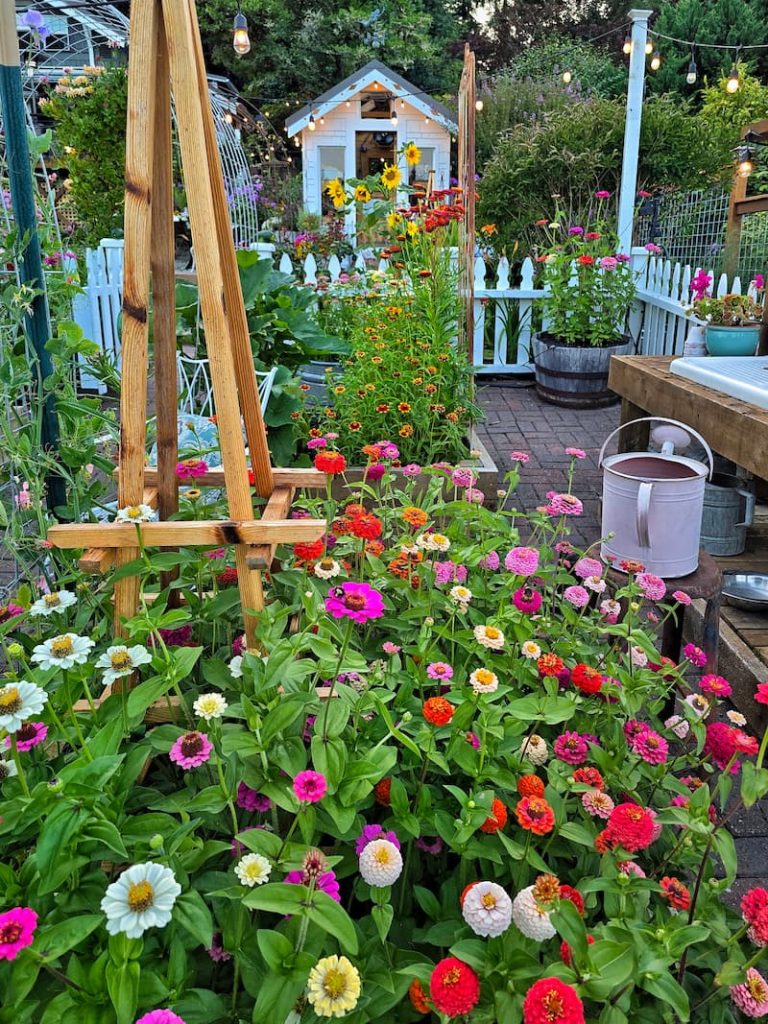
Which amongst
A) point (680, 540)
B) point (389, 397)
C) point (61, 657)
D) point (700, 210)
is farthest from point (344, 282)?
point (700, 210)

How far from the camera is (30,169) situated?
1.62 m

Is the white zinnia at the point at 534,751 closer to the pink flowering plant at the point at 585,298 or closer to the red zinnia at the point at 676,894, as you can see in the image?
the red zinnia at the point at 676,894

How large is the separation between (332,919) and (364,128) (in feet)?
46.7

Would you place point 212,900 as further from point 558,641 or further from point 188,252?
point 188,252

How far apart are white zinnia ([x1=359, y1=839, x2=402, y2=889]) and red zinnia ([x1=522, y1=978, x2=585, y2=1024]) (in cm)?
17

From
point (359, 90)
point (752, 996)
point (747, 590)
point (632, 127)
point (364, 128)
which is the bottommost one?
point (747, 590)

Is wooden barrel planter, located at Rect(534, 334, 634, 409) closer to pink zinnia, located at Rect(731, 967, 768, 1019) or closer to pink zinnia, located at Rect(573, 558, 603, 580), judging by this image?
pink zinnia, located at Rect(573, 558, 603, 580)

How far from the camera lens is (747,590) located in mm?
2658

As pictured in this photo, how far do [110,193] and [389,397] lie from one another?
4.91 metres

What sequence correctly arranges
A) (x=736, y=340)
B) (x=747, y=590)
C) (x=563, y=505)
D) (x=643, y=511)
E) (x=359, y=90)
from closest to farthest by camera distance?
(x=563, y=505), (x=643, y=511), (x=747, y=590), (x=736, y=340), (x=359, y=90)

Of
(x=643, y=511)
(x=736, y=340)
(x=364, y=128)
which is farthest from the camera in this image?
(x=364, y=128)

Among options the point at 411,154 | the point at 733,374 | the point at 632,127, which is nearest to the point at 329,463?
the point at 733,374

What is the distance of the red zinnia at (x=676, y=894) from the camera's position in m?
0.89

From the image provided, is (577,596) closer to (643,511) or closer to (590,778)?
(590,778)
